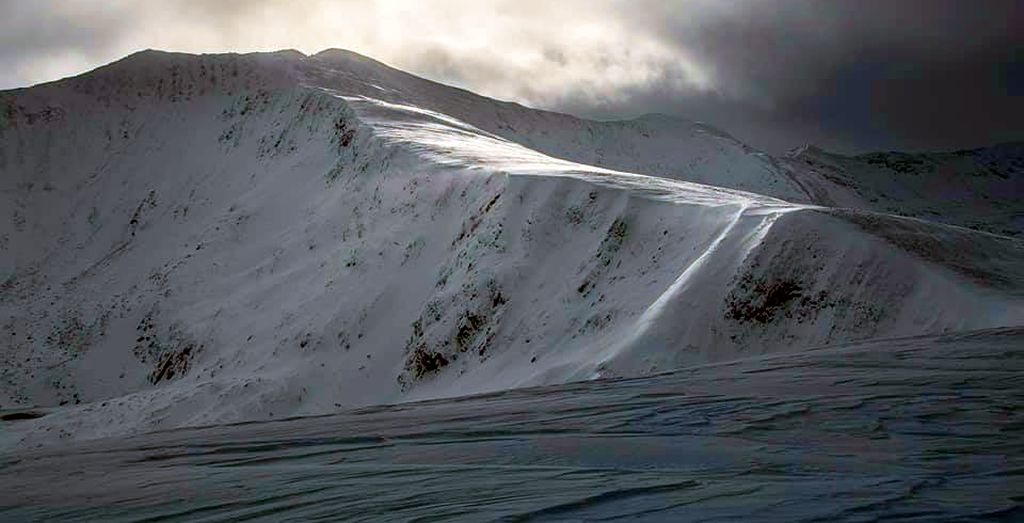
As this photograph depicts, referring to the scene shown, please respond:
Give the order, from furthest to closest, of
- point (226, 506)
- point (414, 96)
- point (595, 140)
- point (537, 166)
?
point (595, 140) < point (414, 96) < point (537, 166) < point (226, 506)

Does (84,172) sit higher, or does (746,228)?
(84,172)

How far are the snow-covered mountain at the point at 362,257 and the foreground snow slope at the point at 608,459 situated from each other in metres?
10.9

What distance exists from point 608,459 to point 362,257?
3005 cm

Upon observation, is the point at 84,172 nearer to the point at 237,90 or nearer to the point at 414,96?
the point at 237,90

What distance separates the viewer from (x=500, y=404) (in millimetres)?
5199

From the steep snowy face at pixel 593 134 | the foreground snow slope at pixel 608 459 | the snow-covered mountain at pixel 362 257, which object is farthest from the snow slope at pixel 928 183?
the foreground snow slope at pixel 608 459

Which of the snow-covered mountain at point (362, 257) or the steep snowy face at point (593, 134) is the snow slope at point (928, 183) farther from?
the snow-covered mountain at point (362, 257)

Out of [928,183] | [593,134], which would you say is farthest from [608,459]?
[928,183]

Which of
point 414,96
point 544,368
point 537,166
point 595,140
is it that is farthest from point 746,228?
point 595,140

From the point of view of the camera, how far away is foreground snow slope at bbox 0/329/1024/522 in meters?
2.98

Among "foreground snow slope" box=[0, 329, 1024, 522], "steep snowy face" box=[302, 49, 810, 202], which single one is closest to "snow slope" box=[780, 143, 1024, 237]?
"steep snowy face" box=[302, 49, 810, 202]

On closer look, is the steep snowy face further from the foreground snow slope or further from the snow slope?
the foreground snow slope

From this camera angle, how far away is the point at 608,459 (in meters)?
3.73

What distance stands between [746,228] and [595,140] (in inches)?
2192
